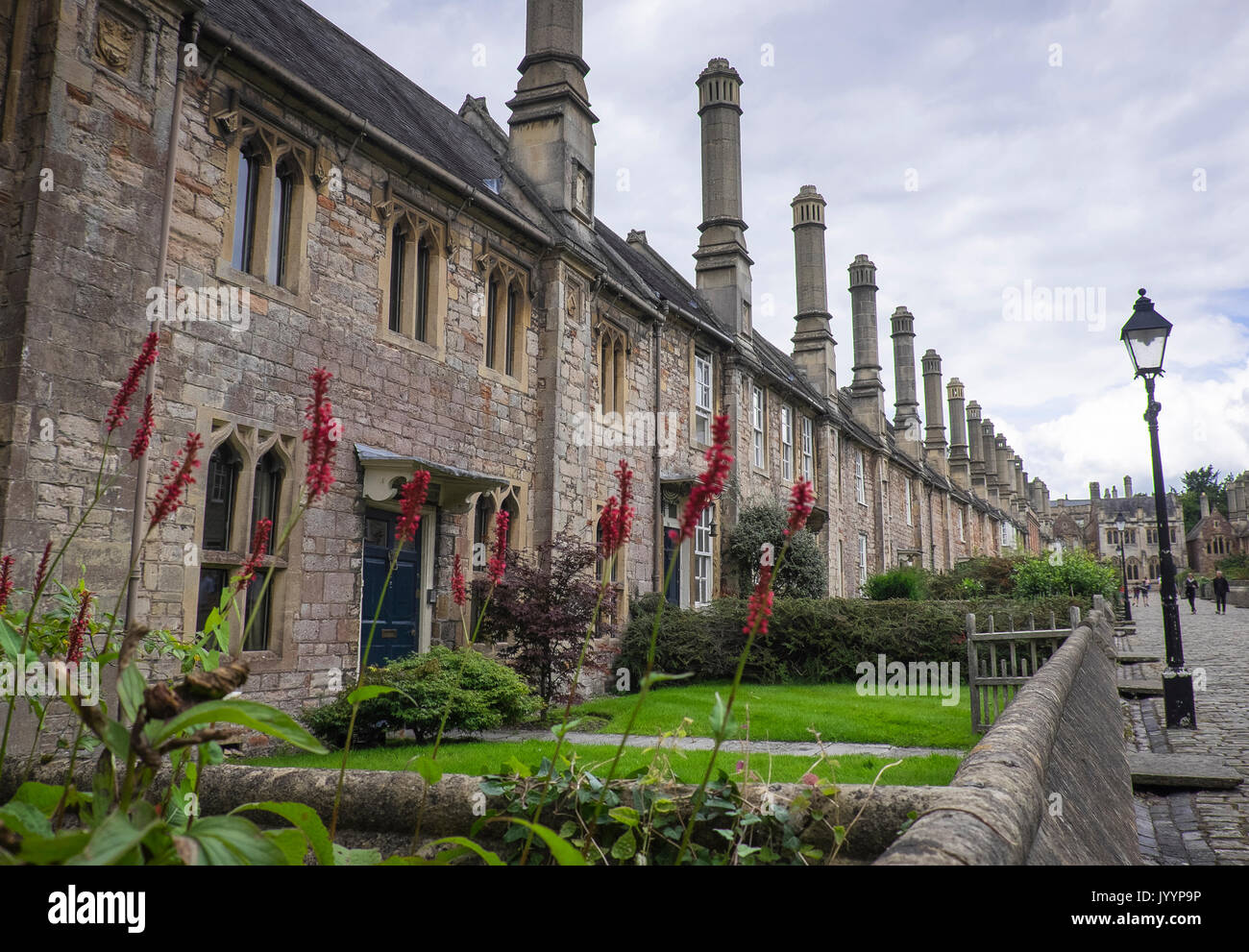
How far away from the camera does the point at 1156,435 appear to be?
10977 millimetres

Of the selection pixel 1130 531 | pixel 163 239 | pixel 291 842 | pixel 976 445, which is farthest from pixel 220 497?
pixel 1130 531

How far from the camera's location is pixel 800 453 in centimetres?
2570

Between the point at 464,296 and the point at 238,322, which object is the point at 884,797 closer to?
the point at 238,322

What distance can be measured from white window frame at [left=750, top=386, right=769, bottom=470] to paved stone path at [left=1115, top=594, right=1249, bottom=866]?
9.48 m

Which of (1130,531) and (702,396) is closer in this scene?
(702,396)

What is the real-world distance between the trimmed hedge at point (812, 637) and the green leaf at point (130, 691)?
45.2 feet

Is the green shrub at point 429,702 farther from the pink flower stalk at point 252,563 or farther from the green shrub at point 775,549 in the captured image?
the green shrub at point 775,549

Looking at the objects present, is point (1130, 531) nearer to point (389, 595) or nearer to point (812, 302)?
point (812, 302)

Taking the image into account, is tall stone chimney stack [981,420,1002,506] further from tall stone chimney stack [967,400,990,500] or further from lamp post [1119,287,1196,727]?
lamp post [1119,287,1196,727]

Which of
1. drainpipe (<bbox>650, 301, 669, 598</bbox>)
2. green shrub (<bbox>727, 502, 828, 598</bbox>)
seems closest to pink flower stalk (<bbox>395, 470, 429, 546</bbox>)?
drainpipe (<bbox>650, 301, 669, 598</bbox>)

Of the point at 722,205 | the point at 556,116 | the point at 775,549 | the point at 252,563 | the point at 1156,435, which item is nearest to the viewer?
the point at 252,563

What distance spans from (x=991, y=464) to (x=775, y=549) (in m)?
47.5
